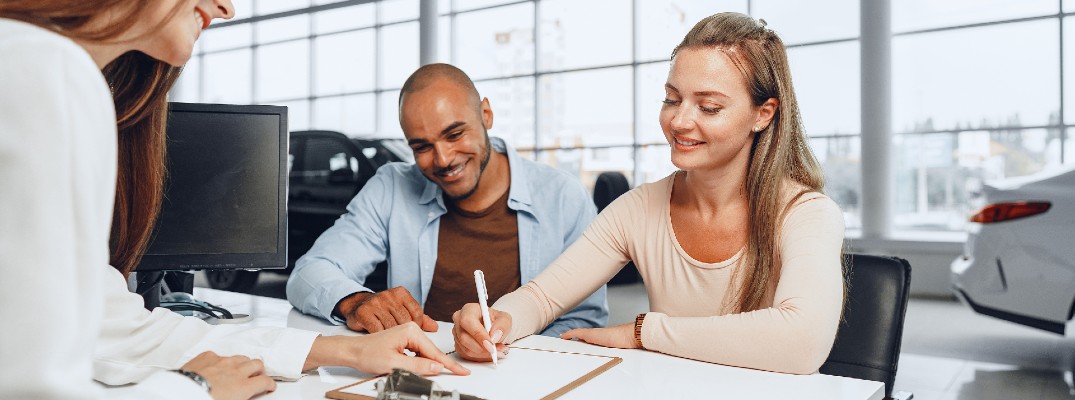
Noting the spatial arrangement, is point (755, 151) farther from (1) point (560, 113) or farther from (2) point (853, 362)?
(1) point (560, 113)

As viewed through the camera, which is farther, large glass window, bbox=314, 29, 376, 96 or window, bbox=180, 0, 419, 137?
large glass window, bbox=314, 29, 376, 96

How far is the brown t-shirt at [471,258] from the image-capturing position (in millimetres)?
2139

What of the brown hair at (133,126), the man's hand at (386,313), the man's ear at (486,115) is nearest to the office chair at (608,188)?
the man's ear at (486,115)

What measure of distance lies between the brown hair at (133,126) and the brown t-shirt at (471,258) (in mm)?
1016

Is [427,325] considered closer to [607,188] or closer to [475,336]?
[475,336]

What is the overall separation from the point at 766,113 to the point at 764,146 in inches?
2.5

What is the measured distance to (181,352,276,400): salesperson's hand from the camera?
0.97 meters

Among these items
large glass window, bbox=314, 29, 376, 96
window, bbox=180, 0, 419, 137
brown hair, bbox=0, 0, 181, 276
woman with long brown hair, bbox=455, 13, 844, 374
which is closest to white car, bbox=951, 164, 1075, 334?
woman with long brown hair, bbox=455, 13, 844, 374

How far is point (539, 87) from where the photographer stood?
8.20 m

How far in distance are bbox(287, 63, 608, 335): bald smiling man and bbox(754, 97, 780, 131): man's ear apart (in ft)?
2.58

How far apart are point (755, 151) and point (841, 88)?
5638 millimetres

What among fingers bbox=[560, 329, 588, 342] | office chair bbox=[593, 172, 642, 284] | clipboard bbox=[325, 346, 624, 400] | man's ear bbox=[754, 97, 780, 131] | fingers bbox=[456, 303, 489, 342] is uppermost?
man's ear bbox=[754, 97, 780, 131]

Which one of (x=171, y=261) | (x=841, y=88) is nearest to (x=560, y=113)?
(x=841, y=88)

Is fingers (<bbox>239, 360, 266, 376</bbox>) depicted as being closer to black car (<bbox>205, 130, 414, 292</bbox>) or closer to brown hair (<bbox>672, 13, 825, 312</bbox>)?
brown hair (<bbox>672, 13, 825, 312</bbox>)
